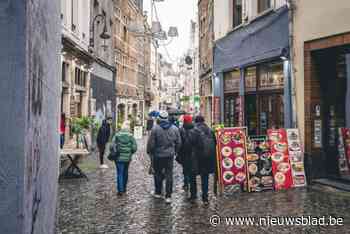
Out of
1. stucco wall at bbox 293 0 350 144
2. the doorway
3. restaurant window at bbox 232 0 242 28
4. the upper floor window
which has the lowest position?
the doorway

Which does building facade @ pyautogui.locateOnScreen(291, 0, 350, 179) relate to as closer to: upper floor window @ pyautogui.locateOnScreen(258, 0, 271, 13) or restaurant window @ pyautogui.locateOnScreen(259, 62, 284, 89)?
restaurant window @ pyautogui.locateOnScreen(259, 62, 284, 89)

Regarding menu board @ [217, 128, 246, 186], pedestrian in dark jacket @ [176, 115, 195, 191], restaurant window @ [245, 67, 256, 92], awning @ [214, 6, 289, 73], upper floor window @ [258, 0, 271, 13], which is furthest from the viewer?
restaurant window @ [245, 67, 256, 92]

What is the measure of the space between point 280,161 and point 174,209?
3101 mm

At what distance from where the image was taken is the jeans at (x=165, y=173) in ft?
25.6

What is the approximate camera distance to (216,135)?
8672 mm

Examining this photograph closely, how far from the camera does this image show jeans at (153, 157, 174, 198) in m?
7.80

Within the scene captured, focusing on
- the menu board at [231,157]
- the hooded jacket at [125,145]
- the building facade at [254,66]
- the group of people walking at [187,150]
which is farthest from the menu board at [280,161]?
the hooded jacket at [125,145]

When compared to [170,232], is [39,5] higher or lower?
higher

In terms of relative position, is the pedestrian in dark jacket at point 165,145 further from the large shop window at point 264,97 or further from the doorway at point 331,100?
the large shop window at point 264,97

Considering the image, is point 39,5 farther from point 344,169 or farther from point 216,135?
point 344,169

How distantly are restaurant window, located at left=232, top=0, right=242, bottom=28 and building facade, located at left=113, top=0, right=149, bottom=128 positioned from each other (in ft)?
47.8

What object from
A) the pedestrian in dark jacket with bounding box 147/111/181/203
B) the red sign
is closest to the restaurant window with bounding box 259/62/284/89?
the red sign

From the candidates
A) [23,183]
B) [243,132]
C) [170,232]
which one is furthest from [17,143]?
[243,132]

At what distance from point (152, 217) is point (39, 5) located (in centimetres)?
556
